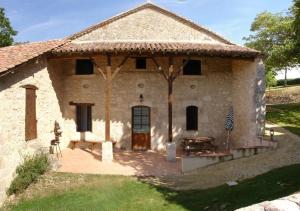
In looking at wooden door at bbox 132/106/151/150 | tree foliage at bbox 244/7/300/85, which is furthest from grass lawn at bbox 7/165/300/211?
tree foliage at bbox 244/7/300/85

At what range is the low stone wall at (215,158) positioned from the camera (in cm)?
1370

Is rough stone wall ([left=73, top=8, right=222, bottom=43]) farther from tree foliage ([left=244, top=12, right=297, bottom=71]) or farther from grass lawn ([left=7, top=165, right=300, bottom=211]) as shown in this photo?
tree foliage ([left=244, top=12, right=297, bottom=71])

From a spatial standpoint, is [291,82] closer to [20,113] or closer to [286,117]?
[286,117]

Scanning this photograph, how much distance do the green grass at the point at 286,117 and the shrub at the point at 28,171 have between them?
1202 cm

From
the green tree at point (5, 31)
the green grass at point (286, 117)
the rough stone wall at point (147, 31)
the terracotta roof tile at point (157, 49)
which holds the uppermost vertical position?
the green tree at point (5, 31)

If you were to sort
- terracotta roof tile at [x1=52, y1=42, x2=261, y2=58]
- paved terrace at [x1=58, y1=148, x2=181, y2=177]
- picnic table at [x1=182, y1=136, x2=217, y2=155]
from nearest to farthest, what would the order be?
1. paved terrace at [x1=58, y1=148, x2=181, y2=177]
2. terracotta roof tile at [x1=52, y1=42, x2=261, y2=58]
3. picnic table at [x1=182, y1=136, x2=217, y2=155]

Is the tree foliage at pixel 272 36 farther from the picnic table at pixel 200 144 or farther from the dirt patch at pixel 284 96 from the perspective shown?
the picnic table at pixel 200 144

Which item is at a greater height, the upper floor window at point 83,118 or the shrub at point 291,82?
the shrub at point 291,82

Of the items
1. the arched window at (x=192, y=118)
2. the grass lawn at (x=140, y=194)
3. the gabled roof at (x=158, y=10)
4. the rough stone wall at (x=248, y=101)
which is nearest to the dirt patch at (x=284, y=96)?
the rough stone wall at (x=248, y=101)

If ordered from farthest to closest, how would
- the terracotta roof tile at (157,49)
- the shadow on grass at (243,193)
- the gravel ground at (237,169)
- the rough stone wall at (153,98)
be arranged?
the rough stone wall at (153,98), the terracotta roof tile at (157,49), the gravel ground at (237,169), the shadow on grass at (243,193)

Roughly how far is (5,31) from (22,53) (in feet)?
72.1

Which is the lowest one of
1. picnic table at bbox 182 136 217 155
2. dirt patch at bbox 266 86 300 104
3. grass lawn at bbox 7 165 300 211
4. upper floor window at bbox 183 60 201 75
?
grass lawn at bbox 7 165 300 211

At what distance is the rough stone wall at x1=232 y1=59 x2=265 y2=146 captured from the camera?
1617 centimetres

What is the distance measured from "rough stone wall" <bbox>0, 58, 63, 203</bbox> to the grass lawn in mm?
1293
